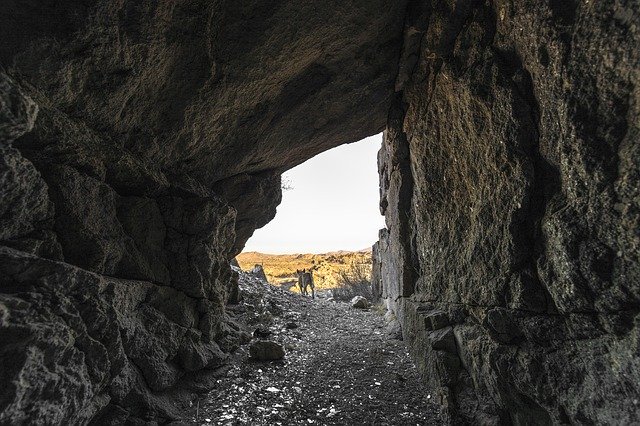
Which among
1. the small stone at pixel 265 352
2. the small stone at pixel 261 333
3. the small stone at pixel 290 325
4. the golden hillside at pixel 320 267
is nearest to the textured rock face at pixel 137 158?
the small stone at pixel 265 352

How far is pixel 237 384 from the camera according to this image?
6016mm

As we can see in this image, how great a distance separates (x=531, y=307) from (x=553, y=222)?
105 cm

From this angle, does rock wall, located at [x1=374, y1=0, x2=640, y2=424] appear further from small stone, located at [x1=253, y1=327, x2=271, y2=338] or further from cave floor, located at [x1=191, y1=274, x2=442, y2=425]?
small stone, located at [x1=253, y1=327, x2=271, y2=338]

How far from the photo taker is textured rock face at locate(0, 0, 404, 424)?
336 centimetres

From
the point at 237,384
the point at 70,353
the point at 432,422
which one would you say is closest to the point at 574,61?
the point at 432,422

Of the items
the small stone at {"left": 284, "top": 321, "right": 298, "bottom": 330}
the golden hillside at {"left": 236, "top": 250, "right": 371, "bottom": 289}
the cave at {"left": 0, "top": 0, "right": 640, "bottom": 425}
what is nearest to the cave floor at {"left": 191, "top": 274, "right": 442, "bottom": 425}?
the small stone at {"left": 284, "top": 321, "right": 298, "bottom": 330}

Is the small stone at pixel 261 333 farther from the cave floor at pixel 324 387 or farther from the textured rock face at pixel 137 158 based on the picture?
the textured rock face at pixel 137 158

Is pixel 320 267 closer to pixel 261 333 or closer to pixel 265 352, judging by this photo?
pixel 261 333

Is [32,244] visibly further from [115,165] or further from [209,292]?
[209,292]

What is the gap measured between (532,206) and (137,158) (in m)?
5.67

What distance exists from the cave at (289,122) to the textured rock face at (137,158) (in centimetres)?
3

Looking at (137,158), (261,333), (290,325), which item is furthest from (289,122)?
(290,325)

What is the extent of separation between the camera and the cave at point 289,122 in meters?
2.88

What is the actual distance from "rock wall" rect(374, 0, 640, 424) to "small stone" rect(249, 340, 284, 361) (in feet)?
9.43
